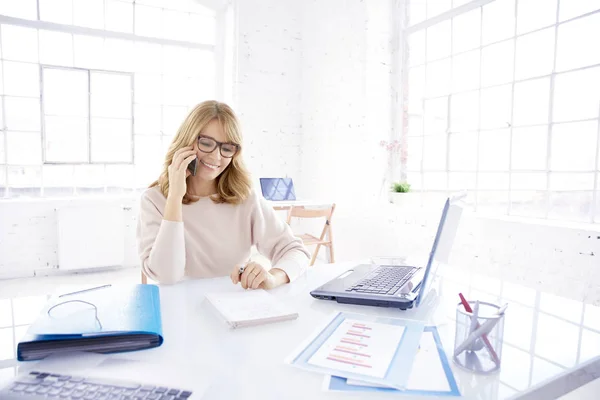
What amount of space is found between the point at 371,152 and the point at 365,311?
2.84 m

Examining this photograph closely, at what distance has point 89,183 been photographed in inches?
167

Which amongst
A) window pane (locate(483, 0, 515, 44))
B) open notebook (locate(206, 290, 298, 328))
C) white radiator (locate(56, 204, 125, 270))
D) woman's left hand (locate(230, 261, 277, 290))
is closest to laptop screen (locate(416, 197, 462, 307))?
open notebook (locate(206, 290, 298, 328))

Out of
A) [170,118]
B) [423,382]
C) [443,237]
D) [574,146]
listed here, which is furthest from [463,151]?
[170,118]

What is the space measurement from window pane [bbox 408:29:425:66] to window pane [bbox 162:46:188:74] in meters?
2.48

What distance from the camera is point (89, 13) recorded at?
4.11m

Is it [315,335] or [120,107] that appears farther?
[120,107]

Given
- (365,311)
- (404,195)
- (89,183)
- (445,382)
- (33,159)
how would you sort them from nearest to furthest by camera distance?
(445,382)
(365,311)
(404,195)
(33,159)
(89,183)

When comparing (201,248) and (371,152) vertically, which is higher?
(371,152)

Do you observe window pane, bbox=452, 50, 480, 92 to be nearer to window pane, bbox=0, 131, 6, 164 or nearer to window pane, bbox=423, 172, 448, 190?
window pane, bbox=423, 172, 448, 190

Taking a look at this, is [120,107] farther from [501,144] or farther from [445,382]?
[445,382]

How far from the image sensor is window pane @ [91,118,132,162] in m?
4.20

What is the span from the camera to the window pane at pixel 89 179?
4180 millimetres

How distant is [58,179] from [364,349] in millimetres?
4262

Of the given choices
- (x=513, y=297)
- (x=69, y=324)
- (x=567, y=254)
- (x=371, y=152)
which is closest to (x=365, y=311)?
(x=513, y=297)
